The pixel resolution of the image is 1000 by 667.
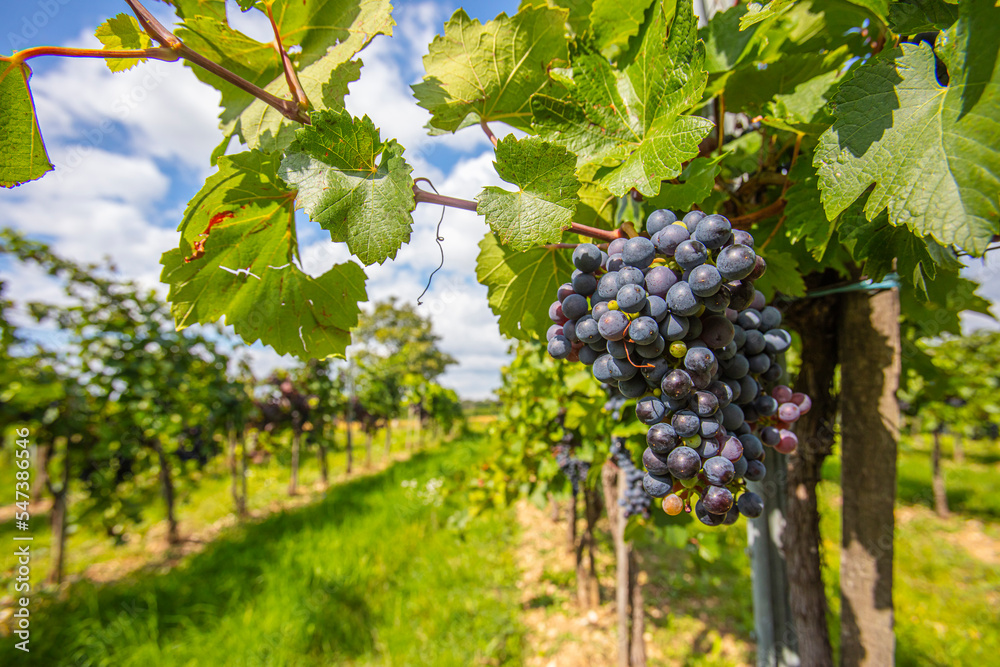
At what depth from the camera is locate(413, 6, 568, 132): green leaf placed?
0.89 meters

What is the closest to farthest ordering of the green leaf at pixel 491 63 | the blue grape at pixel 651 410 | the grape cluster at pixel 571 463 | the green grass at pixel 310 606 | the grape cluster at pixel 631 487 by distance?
the blue grape at pixel 651 410 < the green leaf at pixel 491 63 < the grape cluster at pixel 631 487 < the grape cluster at pixel 571 463 < the green grass at pixel 310 606

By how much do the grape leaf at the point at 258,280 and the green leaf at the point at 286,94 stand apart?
0.12 m

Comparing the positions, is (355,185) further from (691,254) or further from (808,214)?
(808,214)

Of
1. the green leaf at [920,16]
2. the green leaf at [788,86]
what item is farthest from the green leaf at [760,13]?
the green leaf at [788,86]

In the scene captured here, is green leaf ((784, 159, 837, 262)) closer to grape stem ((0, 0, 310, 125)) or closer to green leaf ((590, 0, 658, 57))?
green leaf ((590, 0, 658, 57))

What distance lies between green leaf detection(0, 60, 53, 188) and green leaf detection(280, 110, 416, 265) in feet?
1.68

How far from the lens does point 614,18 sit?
2.95 ft

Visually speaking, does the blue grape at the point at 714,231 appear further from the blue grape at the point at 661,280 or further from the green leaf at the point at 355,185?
the green leaf at the point at 355,185

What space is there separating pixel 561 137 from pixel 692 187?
0.27 metres

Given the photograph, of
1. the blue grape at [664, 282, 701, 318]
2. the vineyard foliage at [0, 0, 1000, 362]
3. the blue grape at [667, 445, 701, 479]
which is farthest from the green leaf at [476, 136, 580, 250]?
the blue grape at [667, 445, 701, 479]

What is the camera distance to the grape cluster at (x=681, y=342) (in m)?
0.70

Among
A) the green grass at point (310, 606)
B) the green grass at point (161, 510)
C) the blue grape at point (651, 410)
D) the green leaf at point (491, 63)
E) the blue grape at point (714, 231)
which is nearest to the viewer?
the blue grape at point (714, 231)

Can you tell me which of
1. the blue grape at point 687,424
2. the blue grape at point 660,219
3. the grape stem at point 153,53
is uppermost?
the grape stem at point 153,53

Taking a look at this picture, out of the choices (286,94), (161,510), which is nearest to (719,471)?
(286,94)
